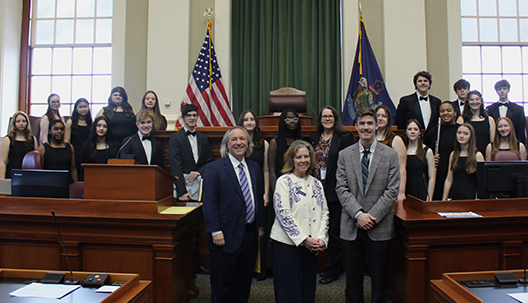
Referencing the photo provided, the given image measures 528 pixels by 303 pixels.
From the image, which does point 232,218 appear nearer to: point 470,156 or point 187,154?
point 187,154

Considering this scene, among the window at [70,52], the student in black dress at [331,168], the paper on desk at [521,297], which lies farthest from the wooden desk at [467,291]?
the window at [70,52]

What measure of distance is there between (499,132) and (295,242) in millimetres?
2664

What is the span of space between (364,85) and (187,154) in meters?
3.43

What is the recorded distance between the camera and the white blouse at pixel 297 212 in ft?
7.23

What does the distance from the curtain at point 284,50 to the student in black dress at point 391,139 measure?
312cm

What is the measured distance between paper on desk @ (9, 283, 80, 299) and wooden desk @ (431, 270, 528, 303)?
161cm

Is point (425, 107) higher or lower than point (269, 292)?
higher

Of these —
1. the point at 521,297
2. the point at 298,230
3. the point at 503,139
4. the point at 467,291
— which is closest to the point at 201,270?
the point at 298,230

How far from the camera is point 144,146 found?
10.9ft

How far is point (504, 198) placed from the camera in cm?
263

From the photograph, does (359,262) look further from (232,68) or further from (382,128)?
(232,68)

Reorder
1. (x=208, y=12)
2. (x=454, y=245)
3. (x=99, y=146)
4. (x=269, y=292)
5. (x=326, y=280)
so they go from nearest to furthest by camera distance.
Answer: (x=454, y=245) → (x=269, y=292) → (x=326, y=280) → (x=99, y=146) → (x=208, y=12)


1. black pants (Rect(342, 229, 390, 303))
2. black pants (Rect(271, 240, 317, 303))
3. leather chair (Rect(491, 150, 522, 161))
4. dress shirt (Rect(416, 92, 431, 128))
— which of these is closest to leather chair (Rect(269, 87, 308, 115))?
dress shirt (Rect(416, 92, 431, 128))

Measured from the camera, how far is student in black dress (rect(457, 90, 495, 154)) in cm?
355
